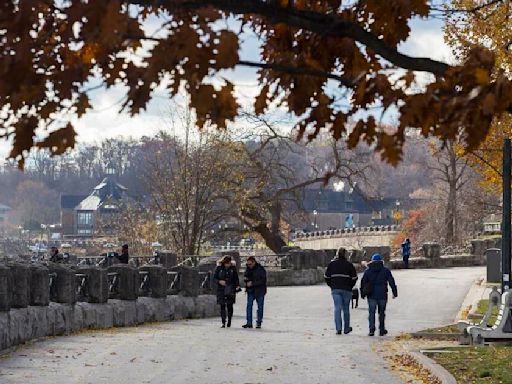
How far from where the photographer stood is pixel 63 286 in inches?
877

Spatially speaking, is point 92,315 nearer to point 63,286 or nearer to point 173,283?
point 63,286

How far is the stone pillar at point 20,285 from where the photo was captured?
19125 millimetres

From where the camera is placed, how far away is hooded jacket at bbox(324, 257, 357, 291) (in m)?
25.1

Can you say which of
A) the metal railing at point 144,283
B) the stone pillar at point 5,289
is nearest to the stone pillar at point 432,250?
the metal railing at point 144,283

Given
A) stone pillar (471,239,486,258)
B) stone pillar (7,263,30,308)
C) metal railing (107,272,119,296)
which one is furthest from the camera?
stone pillar (471,239,486,258)

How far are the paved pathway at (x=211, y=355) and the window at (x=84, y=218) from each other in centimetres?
12925

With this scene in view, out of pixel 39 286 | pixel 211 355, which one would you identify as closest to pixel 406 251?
pixel 39 286

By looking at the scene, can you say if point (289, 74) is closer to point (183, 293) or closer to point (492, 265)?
point (183, 293)

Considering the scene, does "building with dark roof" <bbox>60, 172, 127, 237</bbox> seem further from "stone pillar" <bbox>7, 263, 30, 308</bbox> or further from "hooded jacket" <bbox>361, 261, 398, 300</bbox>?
"stone pillar" <bbox>7, 263, 30, 308</bbox>

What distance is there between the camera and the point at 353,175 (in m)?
64.9

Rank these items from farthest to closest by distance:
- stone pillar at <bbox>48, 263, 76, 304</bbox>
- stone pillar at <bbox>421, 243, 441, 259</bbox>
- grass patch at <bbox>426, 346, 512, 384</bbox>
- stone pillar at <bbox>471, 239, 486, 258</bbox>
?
stone pillar at <bbox>471, 239, 486, 258</bbox> → stone pillar at <bbox>421, 243, 441, 259</bbox> → stone pillar at <bbox>48, 263, 76, 304</bbox> → grass patch at <bbox>426, 346, 512, 384</bbox>

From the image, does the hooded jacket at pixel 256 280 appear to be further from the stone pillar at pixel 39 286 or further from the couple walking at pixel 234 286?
the stone pillar at pixel 39 286

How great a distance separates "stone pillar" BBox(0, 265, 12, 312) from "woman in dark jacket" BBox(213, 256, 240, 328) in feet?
29.3

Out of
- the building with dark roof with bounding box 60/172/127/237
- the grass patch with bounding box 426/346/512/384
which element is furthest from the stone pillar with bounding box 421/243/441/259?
the building with dark roof with bounding box 60/172/127/237
